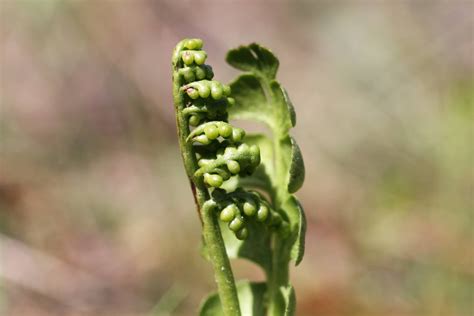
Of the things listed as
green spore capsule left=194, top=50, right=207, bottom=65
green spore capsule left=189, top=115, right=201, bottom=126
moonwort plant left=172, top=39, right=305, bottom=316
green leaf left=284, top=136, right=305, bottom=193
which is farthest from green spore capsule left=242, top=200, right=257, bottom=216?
green spore capsule left=194, top=50, right=207, bottom=65

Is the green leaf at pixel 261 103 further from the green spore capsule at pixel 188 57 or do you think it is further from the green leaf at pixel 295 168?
the green spore capsule at pixel 188 57

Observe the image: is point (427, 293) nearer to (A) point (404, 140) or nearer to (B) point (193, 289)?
(B) point (193, 289)

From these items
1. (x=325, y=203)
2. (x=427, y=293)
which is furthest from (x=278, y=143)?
(x=325, y=203)

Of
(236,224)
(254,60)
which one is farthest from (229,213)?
(254,60)

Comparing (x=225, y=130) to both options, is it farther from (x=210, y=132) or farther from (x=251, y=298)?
(x=251, y=298)

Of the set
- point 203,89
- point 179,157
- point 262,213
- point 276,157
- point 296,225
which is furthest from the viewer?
point 179,157

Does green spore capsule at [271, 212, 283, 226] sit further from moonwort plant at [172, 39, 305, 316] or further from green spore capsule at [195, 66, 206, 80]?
green spore capsule at [195, 66, 206, 80]

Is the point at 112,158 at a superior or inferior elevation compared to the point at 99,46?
inferior
